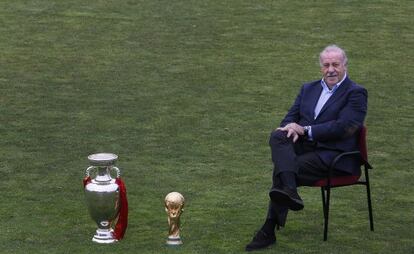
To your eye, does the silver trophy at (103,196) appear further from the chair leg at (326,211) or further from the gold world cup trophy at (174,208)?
the chair leg at (326,211)

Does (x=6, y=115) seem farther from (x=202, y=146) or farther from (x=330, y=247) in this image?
(x=330, y=247)

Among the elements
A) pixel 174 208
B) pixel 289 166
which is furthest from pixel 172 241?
pixel 289 166

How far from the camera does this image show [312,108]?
8.98 m

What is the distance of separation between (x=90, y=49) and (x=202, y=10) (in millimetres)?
2697

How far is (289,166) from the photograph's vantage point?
8.41 metres

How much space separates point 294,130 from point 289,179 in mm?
469

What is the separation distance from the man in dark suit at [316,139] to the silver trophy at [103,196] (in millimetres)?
1127

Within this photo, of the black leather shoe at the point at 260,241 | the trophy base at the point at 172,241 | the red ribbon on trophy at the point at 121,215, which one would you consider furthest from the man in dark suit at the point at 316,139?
the red ribbon on trophy at the point at 121,215

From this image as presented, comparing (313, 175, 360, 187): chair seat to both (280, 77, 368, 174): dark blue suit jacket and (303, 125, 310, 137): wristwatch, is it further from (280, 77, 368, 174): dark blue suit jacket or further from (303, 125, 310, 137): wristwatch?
(303, 125, 310, 137): wristwatch

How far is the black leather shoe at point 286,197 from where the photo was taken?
823 centimetres

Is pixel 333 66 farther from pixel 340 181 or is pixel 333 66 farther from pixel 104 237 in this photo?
pixel 104 237

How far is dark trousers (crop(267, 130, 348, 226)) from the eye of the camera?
842 centimetres

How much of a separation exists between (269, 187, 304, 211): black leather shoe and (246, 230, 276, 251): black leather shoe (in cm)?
34

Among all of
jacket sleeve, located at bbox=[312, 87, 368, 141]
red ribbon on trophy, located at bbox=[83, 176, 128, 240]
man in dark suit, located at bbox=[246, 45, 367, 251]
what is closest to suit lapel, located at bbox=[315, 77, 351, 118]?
man in dark suit, located at bbox=[246, 45, 367, 251]
